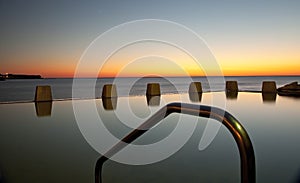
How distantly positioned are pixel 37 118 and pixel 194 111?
290 inches

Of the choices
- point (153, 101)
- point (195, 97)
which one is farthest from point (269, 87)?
point (153, 101)

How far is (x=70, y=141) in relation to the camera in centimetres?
542

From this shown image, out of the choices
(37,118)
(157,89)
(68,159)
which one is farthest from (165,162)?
(157,89)

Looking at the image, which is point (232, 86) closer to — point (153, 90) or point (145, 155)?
point (153, 90)

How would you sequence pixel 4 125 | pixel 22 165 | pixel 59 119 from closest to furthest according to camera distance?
pixel 22 165
pixel 4 125
pixel 59 119

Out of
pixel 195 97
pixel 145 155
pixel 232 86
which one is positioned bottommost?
pixel 145 155

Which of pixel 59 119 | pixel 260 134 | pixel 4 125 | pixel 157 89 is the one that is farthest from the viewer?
pixel 157 89

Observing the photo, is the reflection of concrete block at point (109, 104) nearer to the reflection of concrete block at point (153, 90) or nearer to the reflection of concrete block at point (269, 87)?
the reflection of concrete block at point (153, 90)

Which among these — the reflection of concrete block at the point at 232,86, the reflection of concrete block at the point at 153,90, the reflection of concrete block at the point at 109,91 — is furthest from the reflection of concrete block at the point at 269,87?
the reflection of concrete block at the point at 109,91

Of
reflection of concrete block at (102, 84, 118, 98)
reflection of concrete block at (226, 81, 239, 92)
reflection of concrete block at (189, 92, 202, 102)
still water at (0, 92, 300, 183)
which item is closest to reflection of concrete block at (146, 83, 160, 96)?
reflection of concrete block at (189, 92, 202, 102)

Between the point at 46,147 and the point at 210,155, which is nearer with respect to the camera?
the point at 210,155

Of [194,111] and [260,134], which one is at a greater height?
[194,111]

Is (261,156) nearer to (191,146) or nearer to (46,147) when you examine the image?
(191,146)

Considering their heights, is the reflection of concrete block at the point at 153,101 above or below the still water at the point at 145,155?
above
